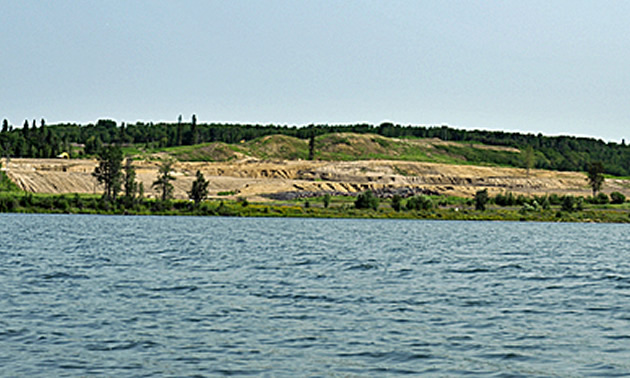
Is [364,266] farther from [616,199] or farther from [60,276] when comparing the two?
[616,199]

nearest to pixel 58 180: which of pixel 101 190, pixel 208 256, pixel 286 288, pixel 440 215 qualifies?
pixel 101 190

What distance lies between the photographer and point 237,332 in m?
24.6

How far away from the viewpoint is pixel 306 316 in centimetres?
2772

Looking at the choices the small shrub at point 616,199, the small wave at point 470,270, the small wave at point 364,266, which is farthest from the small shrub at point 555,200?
the small wave at point 364,266

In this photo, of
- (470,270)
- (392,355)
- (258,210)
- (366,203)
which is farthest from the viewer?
(366,203)

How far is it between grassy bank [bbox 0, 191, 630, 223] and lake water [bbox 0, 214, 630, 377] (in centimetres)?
9549

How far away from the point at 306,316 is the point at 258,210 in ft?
399

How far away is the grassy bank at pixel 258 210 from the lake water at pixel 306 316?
95487 millimetres

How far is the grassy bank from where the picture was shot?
14675 cm

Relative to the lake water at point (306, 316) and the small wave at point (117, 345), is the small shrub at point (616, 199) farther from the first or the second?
the small wave at point (117, 345)

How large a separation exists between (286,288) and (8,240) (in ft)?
123

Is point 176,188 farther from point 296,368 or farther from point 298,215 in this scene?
point 296,368

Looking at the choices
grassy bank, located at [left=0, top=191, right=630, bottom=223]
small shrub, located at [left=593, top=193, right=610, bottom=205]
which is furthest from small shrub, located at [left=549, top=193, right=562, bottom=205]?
grassy bank, located at [left=0, top=191, right=630, bottom=223]

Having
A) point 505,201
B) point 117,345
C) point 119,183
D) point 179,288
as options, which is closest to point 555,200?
point 505,201
